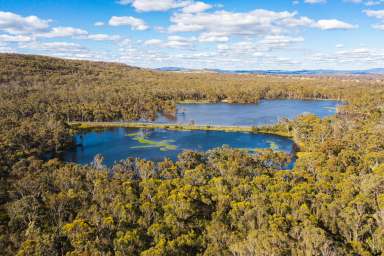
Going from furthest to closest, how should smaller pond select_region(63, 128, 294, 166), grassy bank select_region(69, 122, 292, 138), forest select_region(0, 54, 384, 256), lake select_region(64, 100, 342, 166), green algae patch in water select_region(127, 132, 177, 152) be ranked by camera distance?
1. grassy bank select_region(69, 122, 292, 138)
2. green algae patch in water select_region(127, 132, 177, 152)
3. lake select_region(64, 100, 342, 166)
4. smaller pond select_region(63, 128, 294, 166)
5. forest select_region(0, 54, 384, 256)

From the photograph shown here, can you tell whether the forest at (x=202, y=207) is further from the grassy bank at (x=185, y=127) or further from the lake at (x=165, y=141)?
the grassy bank at (x=185, y=127)

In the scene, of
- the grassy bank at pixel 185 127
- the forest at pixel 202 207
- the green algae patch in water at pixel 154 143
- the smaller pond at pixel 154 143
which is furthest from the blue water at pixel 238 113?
the forest at pixel 202 207

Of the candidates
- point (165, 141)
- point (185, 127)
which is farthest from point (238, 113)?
point (165, 141)

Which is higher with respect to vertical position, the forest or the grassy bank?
the forest

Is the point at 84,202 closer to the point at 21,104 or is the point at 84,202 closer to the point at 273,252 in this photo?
the point at 273,252

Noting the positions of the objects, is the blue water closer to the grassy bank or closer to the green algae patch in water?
the grassy bank

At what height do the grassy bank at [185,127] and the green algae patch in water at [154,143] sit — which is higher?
the grassy bank at [185,127]

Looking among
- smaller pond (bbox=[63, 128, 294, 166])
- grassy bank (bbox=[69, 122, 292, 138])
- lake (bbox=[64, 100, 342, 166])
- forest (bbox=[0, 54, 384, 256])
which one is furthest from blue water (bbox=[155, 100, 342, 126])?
forest (bbox=[0, 54, 384, 256])
